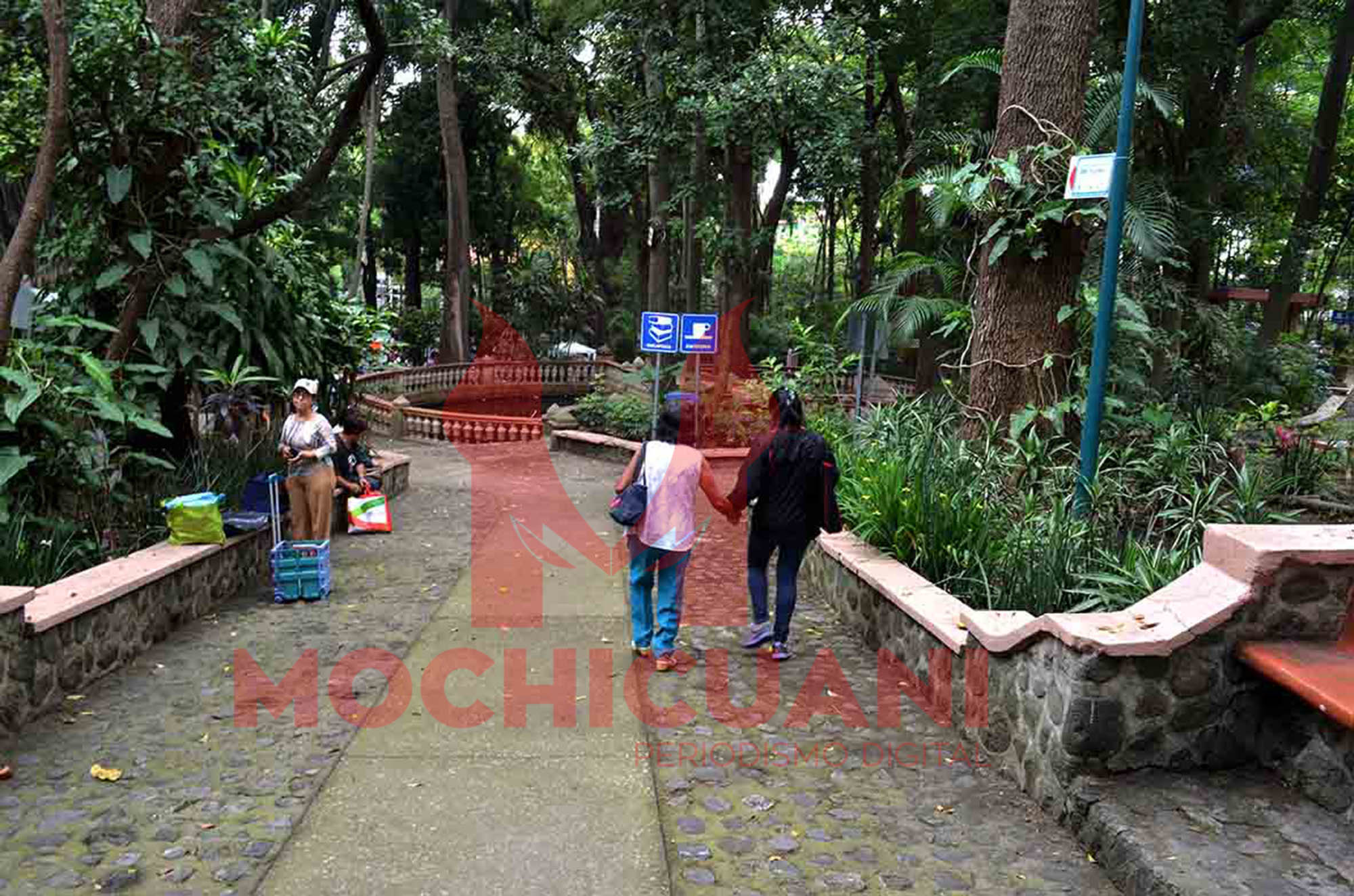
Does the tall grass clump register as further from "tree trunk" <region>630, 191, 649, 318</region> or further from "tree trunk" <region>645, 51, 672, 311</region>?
"tree trunk" <region>630, 191, 649, 318</region>

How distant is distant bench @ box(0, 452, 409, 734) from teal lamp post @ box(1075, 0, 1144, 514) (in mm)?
6231

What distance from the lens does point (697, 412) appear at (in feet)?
54.2

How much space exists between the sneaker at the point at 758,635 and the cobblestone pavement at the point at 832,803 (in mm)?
274

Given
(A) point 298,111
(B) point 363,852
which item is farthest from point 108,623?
(A) point 298,111

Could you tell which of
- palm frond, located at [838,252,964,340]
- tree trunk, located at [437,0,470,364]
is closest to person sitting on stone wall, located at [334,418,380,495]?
palm frond, located at [838,252,964,340]

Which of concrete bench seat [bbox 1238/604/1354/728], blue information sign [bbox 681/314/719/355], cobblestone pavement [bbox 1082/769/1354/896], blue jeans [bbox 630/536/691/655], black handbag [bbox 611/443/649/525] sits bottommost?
cobblestone pavement [bbox 1082/769/1354/896]

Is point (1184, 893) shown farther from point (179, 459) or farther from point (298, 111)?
point (298, 111)

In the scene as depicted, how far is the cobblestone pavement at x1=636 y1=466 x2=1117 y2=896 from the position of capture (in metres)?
4.01

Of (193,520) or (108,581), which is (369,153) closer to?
(193,520)

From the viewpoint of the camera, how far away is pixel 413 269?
37.8 m

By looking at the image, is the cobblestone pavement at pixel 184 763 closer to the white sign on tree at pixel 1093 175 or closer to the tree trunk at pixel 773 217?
the white sign on tree at pixel 1093 175

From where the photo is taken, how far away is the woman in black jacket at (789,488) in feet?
20.9

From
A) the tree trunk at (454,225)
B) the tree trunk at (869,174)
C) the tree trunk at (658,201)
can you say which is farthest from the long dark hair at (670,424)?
the tree trunk at (454,225)

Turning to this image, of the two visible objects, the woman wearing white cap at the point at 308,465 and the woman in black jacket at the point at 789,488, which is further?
the woman wearing white cap at the point at 308,465
